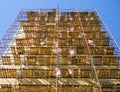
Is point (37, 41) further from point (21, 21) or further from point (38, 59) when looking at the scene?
point (21, 21)

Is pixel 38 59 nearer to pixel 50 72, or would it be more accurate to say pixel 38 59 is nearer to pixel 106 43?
pixel 50 72

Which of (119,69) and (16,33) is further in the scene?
(16,33)

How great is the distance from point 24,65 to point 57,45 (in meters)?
4.41

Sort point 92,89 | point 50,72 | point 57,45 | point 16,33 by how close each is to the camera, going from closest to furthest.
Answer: point 92,89 < point 50,72 < point 57,45 < point 16,33

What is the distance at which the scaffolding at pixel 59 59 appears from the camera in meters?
29.3

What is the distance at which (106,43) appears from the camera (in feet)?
125

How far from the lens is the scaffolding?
2934cm

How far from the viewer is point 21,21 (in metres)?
45.7

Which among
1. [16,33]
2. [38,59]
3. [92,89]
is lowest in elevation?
[92,89]

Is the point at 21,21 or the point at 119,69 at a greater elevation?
the point at 21,21

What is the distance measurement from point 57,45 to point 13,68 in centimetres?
563

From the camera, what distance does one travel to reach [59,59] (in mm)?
33312

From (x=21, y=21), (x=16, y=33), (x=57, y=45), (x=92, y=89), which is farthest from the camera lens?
(x=21, y=21)

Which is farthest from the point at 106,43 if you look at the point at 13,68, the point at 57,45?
the point at 13,68
